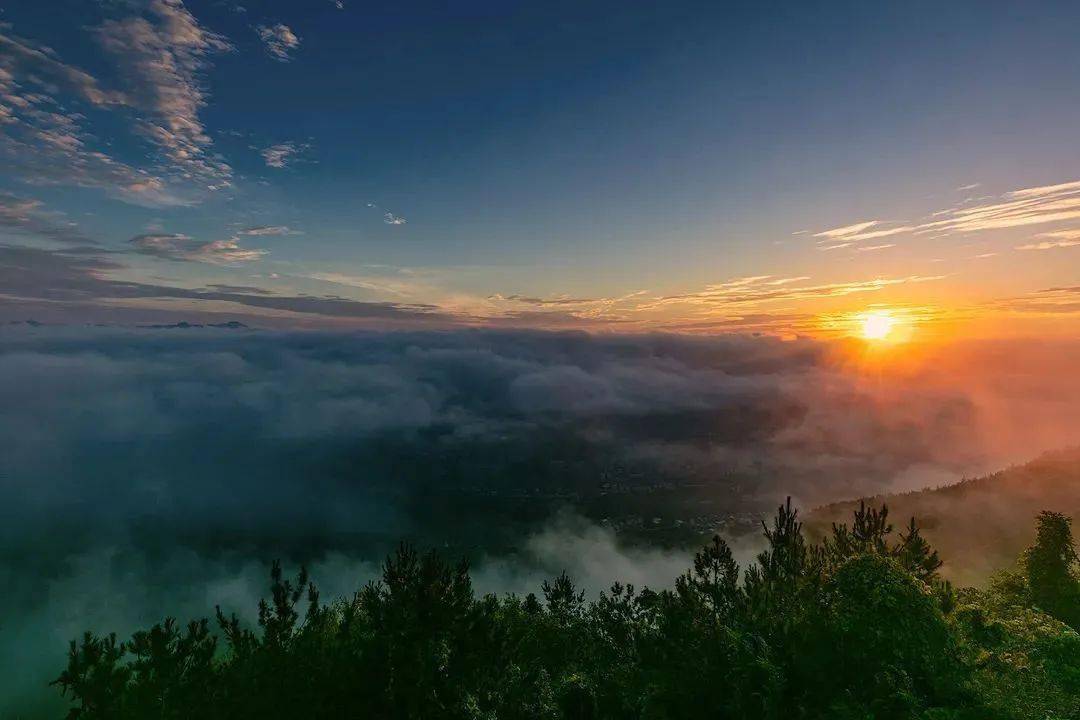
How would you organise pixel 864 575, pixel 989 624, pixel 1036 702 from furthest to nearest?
pixel 989 624 → pixel 864 575 → pixel 1036 702

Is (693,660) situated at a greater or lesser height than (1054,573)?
greater

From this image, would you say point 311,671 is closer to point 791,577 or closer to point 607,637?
point 607,637

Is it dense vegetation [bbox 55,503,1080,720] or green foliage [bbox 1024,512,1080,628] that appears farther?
green foliage [bbox 1024,512,1080,628]

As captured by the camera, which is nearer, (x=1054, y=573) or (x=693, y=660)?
(x=693, y=660)

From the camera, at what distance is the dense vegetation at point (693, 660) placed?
65.5ft

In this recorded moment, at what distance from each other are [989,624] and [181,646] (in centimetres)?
4396

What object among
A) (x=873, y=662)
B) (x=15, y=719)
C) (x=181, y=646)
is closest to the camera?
(x=873, y=662)

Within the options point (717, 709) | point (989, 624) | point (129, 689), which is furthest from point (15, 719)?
point (989, 624)

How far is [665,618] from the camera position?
36.0 meters

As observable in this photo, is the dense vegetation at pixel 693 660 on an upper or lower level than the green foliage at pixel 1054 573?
upper

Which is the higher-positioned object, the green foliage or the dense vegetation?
the dense vegetation

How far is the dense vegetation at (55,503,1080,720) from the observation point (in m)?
20.0

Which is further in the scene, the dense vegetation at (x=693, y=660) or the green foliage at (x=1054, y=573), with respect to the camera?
the green foliage at (x=1054, y=573)

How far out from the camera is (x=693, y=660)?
989 inches
